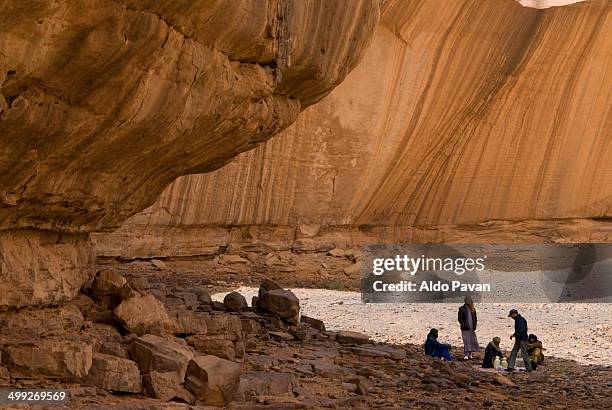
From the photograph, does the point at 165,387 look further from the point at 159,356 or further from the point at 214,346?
the point at 214,346

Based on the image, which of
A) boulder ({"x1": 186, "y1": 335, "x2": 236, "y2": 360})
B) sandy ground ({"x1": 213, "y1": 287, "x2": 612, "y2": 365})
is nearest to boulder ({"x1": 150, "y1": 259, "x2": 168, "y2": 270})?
sandy ground ({"x1": 213, "y1": 287, "x2": 612, "y2": 365})

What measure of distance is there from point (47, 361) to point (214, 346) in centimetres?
182

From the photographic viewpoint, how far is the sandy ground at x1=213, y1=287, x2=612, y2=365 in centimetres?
1217

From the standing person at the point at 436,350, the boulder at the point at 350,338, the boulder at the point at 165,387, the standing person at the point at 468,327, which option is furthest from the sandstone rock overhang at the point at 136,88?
the standing person at the point at 468,327

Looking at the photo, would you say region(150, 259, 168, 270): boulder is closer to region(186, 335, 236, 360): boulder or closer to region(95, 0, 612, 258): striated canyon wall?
region(95, 0, 612, 258): striated canyon wall

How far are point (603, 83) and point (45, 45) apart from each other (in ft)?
52.5

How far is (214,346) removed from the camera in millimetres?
7043

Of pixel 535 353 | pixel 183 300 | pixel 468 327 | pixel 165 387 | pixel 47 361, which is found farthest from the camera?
pixel 468 327

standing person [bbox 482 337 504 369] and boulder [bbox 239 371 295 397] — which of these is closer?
boulder [bbox 239 371 295 397]

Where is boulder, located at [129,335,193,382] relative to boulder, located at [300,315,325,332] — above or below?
below

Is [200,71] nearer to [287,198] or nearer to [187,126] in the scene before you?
[187,126]

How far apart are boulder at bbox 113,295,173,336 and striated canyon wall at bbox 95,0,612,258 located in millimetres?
7349

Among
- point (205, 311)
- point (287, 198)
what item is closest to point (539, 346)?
point (205, 311)

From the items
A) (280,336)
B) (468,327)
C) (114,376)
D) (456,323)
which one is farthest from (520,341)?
(114,376)
